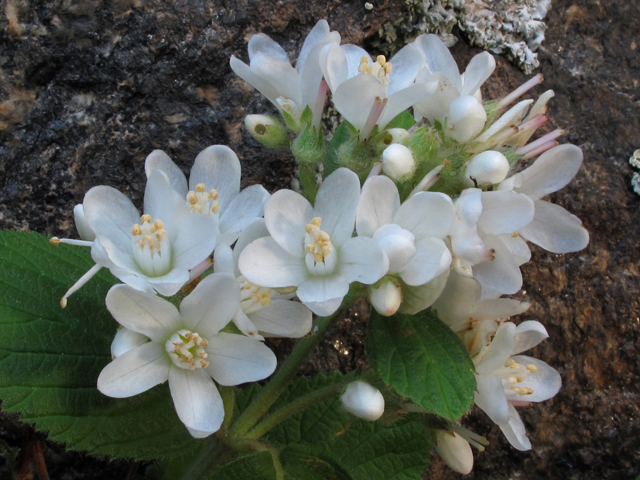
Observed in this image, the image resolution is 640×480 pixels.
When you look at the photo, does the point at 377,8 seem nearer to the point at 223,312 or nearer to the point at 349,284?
the point at 349,284

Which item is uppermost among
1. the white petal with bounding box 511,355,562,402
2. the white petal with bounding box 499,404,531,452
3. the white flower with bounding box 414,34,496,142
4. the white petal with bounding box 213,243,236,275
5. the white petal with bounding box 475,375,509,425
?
the white flower with bounding box 414,34,496,142

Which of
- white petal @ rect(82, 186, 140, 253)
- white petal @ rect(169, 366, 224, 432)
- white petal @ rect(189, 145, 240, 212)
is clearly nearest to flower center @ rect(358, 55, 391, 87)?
white petal @ rect(189, 145, 240, 212)

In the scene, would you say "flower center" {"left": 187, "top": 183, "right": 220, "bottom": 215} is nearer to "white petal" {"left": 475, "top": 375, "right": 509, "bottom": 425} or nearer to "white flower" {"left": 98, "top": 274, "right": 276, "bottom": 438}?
"white flower" {"left": 98, "top": 274, "right": 276, "bottom": 438}

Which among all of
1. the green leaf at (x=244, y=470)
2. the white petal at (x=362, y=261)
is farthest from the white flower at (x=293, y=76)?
→ the green leaf at (x=244, y=470)

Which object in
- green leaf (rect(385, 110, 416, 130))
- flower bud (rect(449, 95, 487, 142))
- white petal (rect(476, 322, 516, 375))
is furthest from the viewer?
green leaf (rect(385, 110, 416, 130))

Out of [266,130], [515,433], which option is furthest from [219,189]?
[515,433]

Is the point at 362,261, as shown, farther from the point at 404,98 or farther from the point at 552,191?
the point at 552,191

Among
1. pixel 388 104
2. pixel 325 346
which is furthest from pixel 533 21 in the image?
pixel 325 346
